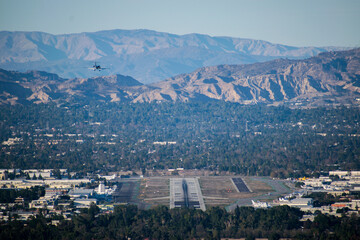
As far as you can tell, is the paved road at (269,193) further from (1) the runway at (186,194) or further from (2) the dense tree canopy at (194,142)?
(1) the runway at (186,194)

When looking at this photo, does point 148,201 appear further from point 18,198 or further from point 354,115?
point 354,115

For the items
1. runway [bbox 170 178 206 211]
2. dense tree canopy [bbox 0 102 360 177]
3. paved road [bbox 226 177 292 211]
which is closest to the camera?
runway [bbox 170 178 206 211]

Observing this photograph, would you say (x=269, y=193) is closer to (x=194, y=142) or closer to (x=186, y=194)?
(x=186, y=194)

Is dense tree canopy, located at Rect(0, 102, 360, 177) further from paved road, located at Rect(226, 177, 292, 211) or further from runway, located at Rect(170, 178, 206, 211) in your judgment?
runway, located at Rect(170, 178, 206, 211)

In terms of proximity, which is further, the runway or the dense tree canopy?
the dense tree canopy

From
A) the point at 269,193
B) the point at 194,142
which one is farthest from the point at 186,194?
the point at 194,142

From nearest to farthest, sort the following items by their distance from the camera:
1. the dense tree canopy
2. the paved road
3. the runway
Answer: the runway
the paved road
the dense tree canopy

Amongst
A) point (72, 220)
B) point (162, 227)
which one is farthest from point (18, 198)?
point (162, 227)

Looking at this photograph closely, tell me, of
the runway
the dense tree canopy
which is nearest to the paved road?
the dense tree canopy

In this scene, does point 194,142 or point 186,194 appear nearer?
point 186,194

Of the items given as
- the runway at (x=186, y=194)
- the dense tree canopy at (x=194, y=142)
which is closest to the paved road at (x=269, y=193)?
the dense tree canopy at (x=194, y=142)

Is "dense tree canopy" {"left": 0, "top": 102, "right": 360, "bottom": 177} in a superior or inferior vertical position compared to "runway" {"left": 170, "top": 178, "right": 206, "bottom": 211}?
superior

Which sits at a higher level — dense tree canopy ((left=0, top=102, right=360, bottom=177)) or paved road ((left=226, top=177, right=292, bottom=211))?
dense tree canopy ((left=0, top=102, right=360, bottom=177))
